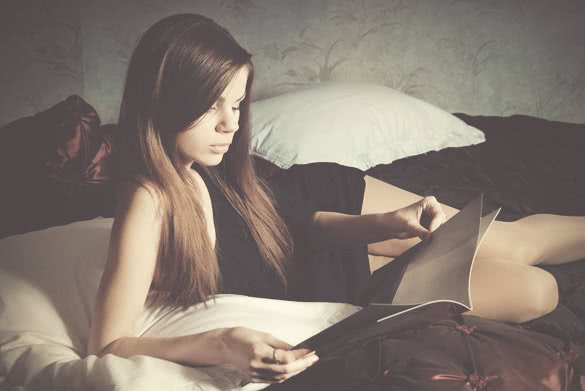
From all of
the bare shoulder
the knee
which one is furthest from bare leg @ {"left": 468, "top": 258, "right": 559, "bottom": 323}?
the bare shoulder

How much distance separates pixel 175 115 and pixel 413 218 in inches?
17.6

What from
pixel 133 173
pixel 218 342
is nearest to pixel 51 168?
pixel 133 173

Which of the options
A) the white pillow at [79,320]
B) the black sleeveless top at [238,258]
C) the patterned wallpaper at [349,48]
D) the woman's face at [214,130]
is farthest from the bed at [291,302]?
the patterned wallpaper at [349,48]

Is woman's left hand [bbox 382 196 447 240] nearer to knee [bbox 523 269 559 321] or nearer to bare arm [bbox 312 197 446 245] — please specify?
bare arm [bbox 312 197 446 245]

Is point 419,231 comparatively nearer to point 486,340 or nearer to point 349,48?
point 486,340

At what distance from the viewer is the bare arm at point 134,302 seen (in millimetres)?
542

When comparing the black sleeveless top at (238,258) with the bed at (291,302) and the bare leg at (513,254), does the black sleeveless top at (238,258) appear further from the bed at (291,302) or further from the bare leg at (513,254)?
the bare leg at (513,254)

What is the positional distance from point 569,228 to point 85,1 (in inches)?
64.3

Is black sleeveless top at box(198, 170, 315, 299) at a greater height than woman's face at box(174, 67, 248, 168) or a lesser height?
lesser

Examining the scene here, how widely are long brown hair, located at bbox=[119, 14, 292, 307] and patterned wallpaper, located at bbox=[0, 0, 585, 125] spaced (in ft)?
3.84

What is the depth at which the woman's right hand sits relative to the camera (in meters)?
0.47

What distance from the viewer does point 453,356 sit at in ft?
1.84

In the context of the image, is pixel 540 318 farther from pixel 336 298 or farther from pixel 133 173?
pixel 133 173

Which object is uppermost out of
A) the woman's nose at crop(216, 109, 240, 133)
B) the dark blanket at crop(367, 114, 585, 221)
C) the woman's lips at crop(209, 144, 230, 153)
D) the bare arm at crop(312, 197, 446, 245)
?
the woman's nose at crop(216, 109, 240, 133)
